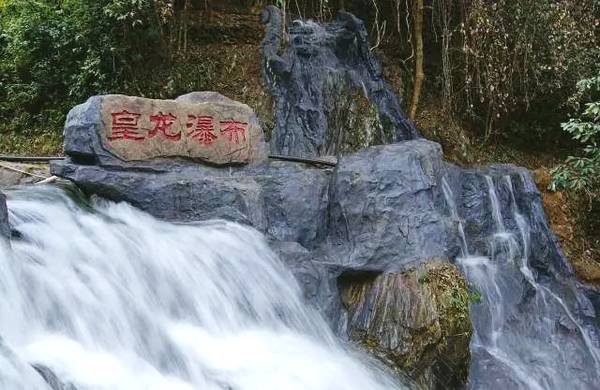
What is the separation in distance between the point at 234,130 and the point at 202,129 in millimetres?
363

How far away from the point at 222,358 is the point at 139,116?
256 centimetres

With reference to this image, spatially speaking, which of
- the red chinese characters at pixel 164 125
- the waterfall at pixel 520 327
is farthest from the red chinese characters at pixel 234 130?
the waterfall at pixel 520 327

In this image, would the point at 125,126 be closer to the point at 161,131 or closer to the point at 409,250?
the point at 161,131

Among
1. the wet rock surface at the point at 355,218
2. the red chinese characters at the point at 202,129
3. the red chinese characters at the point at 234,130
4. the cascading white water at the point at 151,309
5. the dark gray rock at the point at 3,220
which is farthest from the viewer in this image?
the red chinese characters at the point at 234,130

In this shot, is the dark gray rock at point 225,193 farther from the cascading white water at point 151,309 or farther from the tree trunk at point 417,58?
the tree trunk at point 417,58

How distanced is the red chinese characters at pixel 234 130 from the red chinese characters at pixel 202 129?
135 mm

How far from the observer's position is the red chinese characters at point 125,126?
5.37 metres

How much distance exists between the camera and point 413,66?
11.3 m

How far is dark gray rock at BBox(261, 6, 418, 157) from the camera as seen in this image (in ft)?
29.2

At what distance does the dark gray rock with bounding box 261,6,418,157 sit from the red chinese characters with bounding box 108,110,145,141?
3.30m

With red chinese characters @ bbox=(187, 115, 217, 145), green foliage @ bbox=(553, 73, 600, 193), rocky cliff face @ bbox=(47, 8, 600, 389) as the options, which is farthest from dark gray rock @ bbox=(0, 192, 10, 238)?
green foliage @ bbox=(553, 73, 600, 193)

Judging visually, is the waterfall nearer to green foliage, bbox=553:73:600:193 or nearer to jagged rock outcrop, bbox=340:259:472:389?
jagged rock outcrop, bbox=340:259:472:389

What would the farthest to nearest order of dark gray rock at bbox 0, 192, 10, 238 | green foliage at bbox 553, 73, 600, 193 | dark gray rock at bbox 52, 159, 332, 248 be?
green foliage at bbox 553, 73, 600, 193 → dark gray rock at bbox 52, 159, 332, 248 → dark gray rock at bbox 0, 192, 10, 238

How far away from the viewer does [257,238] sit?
523cm
